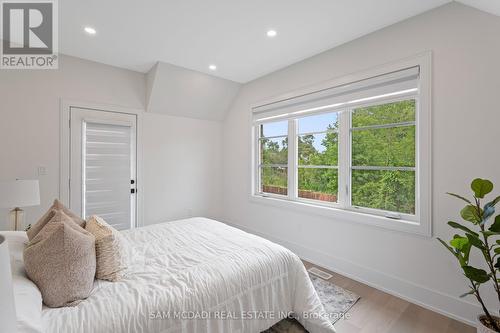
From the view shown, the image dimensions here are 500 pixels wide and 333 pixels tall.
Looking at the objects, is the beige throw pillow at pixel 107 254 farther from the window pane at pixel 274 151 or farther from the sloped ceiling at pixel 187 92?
the window pane at pixel 274 151

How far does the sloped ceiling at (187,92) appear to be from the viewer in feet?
11.4

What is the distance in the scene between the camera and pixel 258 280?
1.65 m

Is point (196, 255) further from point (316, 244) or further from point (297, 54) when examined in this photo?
point (297, 54)

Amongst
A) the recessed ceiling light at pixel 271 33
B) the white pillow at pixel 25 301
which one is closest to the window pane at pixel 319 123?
the recessed ceiling light at pixel 271 33

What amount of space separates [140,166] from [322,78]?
2929 millimetres

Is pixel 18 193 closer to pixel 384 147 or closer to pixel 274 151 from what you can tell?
pixel 274 151

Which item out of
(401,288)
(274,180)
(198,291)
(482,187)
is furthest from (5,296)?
(274,180)

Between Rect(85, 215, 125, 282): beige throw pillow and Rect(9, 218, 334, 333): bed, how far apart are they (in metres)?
0.05

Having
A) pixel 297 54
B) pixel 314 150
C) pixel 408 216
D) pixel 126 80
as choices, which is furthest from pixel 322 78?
pixel 126 80

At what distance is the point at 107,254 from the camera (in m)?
1.46

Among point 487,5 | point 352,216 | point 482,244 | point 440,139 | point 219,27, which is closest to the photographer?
point 482,244

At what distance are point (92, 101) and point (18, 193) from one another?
166 cm

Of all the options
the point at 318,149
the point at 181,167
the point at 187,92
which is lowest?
the point at 181,167

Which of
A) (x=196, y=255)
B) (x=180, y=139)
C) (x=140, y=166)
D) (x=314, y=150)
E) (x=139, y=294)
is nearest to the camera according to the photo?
(x=139, y=294)
